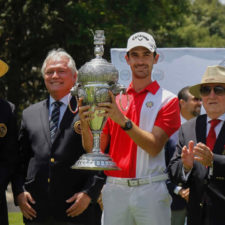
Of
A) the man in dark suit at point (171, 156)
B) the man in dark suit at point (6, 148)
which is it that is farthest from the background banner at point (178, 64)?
the man in dark suit at point (6, 148)

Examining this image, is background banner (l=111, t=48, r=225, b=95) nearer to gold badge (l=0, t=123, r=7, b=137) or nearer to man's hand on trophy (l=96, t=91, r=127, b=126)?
gold badge (l=0, t=123, r=7, b=137)

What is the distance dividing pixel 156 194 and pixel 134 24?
1364 centimetres

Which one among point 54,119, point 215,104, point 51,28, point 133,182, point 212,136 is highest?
point 51,28

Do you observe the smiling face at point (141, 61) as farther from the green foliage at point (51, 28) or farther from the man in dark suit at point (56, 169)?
the green foliage at point (51, 28)

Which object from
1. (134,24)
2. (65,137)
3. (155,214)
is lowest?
(155,214)

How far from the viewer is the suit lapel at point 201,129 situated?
5.00 meters

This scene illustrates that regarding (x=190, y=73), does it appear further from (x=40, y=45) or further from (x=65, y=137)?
(x=40, y=45)

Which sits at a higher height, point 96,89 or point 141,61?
point 141,61

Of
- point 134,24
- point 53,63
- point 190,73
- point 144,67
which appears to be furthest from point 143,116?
point 134,24

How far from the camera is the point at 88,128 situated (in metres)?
4.95

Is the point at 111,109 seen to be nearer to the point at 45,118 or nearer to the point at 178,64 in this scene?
the point at 45,118

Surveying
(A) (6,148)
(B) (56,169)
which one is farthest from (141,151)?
(A) (6,148)

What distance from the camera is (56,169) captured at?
218 inches

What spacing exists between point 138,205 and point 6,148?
4.76 ft
